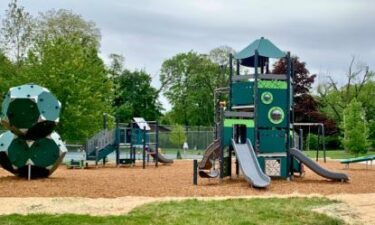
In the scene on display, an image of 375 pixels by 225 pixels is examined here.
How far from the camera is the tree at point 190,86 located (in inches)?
2876

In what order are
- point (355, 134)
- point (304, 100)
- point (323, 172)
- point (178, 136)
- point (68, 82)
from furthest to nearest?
point (304, 100) → point (178, 136) → point (355, 134) → point (68, 82) → point (323, 172)

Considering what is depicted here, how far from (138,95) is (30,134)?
5670cm

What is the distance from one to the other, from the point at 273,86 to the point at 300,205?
792 centimetres

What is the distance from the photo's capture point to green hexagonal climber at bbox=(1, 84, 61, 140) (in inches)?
666

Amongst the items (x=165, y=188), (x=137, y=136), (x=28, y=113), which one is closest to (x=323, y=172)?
(x=165, y=188)

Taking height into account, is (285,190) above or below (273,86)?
below

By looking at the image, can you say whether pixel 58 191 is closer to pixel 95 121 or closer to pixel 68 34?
pixel 95 121

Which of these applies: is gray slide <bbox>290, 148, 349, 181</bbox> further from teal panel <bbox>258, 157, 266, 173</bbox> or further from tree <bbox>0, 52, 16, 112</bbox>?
tree <bbox>0, 52, 16, 112</bbox>

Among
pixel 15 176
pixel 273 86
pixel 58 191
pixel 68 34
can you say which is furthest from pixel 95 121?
pixel 68 34

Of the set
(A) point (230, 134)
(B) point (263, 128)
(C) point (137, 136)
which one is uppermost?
(B) point (263, 128)

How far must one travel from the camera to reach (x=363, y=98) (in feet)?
230

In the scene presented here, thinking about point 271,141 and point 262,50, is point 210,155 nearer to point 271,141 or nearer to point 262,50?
point 271,141

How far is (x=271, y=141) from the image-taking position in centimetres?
1838

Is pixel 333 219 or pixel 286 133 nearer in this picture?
pixel 333 219
